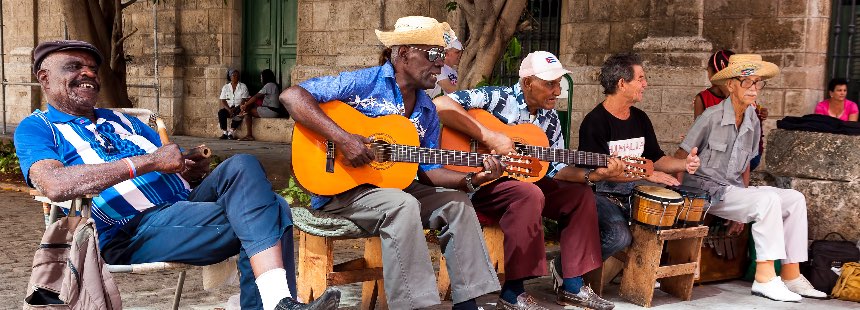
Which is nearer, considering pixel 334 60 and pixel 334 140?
pixel 334 140

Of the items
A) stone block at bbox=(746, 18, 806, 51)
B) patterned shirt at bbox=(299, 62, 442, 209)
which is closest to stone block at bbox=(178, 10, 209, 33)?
stone block at bbox=(746, 18, 806, 51)

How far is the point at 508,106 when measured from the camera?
517 centimetres

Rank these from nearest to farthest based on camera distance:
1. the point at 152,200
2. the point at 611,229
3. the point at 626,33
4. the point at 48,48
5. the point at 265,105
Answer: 1. the point at 48,48
2. the point at 152,200
3. the point at 611,229
4. the point at 626,33
5. the point at 265,105

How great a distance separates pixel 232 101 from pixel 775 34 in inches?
346

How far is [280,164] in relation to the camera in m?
11.7

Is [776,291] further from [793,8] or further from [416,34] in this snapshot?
[793,8]

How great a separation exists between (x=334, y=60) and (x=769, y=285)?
9.63 meters

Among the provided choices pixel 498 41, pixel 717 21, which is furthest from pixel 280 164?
pixel 717 21

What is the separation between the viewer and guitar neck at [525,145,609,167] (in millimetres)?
4980

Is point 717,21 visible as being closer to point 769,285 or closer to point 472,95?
point 769,285

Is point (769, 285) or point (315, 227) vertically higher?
point (315, 227)

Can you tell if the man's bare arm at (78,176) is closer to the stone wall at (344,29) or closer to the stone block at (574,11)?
the stone block at (574,11)

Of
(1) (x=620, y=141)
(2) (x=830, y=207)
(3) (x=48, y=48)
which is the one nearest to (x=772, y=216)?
(2) (x=830, y=207)

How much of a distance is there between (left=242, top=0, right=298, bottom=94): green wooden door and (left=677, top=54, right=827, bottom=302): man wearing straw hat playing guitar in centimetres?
1064
